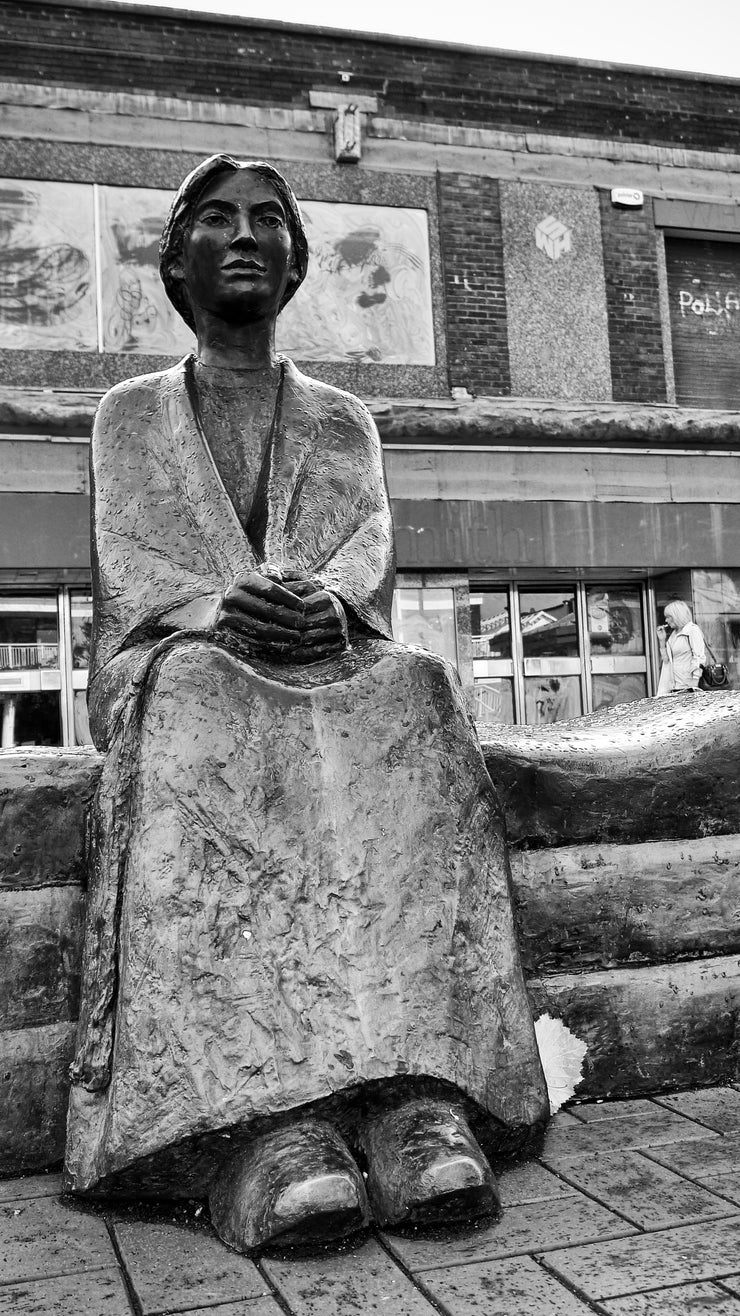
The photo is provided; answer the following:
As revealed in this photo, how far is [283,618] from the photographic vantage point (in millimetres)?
2535

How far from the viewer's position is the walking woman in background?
11719mm

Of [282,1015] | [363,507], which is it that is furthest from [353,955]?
[363,507]

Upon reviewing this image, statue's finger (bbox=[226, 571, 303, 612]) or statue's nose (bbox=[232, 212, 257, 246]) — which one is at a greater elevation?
statue's nose (bbox=[232, 212, 257, 246])

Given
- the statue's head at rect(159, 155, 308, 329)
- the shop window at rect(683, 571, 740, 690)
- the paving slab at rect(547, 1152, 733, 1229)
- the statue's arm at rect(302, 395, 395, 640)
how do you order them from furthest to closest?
the shop window at rect(683, 571, 740, 690)
the statue's head at rect(159, 155, 308, 329)
the statue's arm at rect(302, 395, 395, 640)
the paving slab at rect(547, 1152, 733, 1229)

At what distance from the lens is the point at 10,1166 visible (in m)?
2.56

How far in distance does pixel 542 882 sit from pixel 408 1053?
791 mm

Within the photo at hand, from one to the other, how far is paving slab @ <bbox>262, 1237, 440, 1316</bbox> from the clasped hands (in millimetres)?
1166

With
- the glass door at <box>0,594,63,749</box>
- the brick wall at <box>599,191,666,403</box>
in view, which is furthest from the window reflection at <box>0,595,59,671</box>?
the brick wall at <box>599,191,666,403</box>

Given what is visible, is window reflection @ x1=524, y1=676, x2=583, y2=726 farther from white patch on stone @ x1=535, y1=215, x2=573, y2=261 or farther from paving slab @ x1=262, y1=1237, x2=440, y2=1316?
paving slab @ x1=262, y1=1237, x2=440, y2=1316

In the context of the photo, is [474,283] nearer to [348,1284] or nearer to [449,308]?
[449,308]

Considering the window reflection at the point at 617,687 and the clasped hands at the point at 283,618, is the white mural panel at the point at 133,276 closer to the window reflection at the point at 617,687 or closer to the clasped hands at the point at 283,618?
the window reflection at the point at 617,687

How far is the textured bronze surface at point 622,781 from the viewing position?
3018mm

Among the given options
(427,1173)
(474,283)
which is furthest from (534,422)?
(427,1173)

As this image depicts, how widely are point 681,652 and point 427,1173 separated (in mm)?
10252
